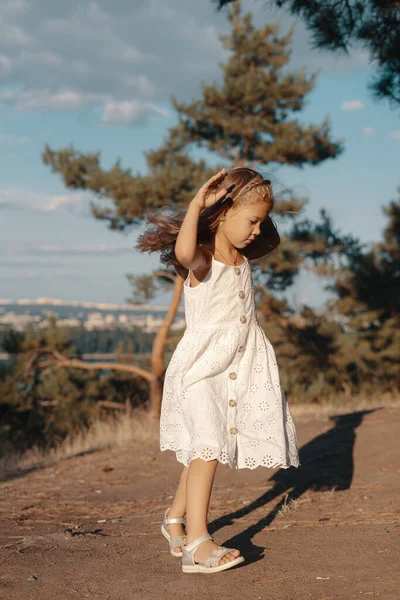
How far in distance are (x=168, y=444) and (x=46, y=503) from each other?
6.81ft

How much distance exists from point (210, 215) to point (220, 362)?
70 cm

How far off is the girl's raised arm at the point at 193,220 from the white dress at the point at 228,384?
0.24 m

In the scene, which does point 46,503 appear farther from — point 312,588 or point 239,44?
point 239,44

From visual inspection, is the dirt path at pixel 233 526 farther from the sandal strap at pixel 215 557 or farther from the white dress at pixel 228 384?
the white dress at pixel 228 384

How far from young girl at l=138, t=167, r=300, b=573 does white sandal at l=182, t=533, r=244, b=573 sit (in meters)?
0.02

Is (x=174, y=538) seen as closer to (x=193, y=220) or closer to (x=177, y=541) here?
(x=177, y=541)

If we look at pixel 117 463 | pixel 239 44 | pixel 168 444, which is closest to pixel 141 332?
pixel 239 44

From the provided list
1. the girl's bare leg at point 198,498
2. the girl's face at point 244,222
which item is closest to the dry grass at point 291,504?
the girl's bare leg at point 198,498

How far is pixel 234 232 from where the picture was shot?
3354mm

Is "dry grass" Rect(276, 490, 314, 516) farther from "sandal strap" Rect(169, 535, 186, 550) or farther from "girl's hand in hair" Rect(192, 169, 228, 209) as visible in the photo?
"girl's hand in hair" Rect(192, 169, 228, 209)

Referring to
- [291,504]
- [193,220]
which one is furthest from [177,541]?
[193,220]

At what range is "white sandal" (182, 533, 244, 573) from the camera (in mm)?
2992

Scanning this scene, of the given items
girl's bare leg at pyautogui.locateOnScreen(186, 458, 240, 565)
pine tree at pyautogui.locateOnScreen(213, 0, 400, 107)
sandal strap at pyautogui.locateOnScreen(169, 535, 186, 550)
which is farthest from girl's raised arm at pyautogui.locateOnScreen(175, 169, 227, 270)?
pine tree at pyautogui.locateOnScreen(213, 0, 400, 107)

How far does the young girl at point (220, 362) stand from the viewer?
318 centimetres
